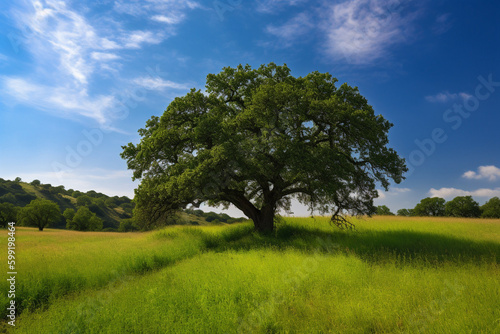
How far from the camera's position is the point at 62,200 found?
108688mm

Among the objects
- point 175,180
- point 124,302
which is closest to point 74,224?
point 175,180

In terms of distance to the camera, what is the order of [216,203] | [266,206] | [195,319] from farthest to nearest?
1. [216,203]
2. [266,206]
3. [195,319]

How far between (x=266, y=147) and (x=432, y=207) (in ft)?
254

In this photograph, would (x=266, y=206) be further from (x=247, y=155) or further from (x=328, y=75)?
(x=328, y=75)

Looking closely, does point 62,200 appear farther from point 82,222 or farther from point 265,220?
point 265,220

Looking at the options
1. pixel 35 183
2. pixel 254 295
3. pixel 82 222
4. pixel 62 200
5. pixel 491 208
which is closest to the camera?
pixel 254 295

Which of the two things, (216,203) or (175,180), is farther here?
(216,203)

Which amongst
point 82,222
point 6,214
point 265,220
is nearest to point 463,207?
point 265,220

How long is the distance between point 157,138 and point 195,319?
1393 cm

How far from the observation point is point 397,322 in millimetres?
5809

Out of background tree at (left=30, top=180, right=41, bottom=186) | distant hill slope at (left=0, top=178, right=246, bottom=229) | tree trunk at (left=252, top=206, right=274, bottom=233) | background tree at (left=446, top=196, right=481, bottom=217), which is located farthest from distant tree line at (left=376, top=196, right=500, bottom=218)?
background tree at (left=30, top=180, right=41, bottom=186)

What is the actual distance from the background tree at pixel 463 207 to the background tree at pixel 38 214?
313ft

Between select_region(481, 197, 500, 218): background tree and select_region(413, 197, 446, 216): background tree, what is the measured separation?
868 cm

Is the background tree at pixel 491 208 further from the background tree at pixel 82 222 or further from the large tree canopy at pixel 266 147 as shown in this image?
the background tree at pixel 82 222
